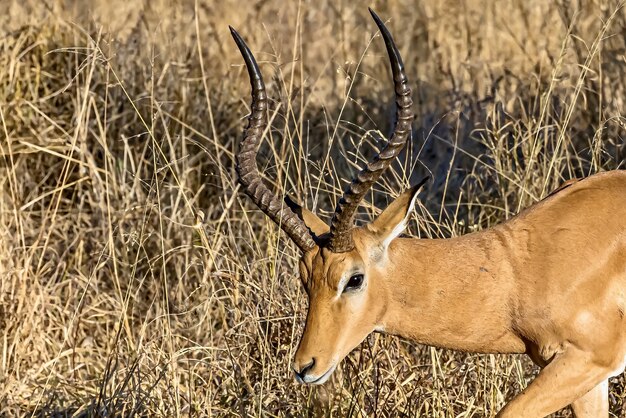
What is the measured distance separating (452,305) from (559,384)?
1.78ft

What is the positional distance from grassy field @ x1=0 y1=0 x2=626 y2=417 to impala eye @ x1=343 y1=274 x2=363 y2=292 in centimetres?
101

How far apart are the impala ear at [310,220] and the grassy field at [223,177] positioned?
0.84 m

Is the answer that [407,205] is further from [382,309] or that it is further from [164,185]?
[164,185]

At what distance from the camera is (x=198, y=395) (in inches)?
251

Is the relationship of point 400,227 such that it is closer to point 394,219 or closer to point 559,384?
point 394,219

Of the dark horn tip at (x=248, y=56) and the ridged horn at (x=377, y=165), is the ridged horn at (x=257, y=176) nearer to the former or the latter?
the dark horn tip at (x=248, y=56)

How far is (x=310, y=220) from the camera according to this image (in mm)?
5309

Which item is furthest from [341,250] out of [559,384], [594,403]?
[594,403]

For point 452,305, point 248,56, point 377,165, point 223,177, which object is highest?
point 248,56

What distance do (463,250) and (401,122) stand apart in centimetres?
73

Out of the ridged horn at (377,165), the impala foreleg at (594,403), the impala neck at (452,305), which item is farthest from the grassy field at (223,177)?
the ridged horn at (377,165)

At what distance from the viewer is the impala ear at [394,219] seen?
4970 mm

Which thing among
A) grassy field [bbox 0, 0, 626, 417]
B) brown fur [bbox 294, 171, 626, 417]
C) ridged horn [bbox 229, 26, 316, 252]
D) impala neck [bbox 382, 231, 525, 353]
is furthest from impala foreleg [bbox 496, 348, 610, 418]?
ridged horn [bbox 229, 26, 316, 252]

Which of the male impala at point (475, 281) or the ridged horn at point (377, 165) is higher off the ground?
the ridged horn at point (377, 165)
